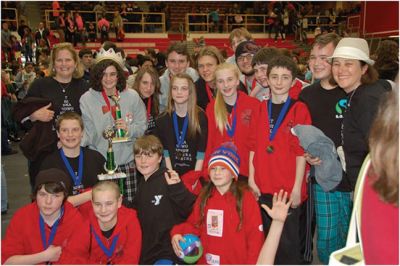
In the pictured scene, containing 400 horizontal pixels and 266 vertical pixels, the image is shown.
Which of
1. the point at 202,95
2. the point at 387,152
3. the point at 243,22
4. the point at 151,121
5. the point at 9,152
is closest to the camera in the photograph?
the point at 387,152

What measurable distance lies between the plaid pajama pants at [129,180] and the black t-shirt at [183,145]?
1.30 ft

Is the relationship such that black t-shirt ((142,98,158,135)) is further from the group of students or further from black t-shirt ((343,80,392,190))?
black t-shirt ((343,80,392,190))

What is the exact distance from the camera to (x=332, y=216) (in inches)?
132

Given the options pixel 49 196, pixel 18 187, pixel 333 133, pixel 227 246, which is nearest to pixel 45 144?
pixel 49 196

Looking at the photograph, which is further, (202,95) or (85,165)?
(202,95)

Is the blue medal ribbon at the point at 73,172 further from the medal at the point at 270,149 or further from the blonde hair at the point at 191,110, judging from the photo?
the medal at the point at 270,149

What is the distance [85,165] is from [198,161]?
102 centimetres

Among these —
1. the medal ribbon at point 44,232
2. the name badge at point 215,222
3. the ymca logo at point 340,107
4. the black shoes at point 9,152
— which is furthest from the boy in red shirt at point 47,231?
the black shoes at point 9,152

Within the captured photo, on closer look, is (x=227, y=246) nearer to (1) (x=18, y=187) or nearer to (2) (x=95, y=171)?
(2) (x=95, y=171)

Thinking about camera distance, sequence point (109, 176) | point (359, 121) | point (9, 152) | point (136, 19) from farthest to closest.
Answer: point (136, 19) → point (9, 152) → point (109, 176) → point (359, 121)

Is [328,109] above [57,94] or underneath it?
underneath

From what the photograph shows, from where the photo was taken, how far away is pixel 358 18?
21.8 meters

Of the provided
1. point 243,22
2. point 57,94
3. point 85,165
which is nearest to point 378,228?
point 85,165

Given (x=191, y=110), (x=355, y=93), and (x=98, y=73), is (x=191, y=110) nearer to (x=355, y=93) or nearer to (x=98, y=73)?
(x=98, y=73)
